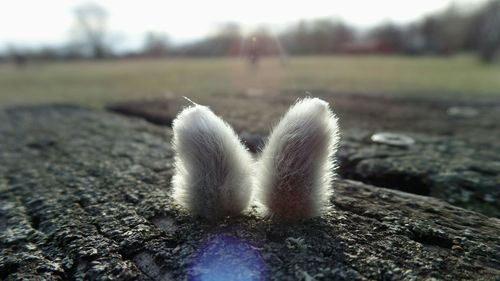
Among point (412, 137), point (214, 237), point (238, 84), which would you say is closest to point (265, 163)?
point (214, 237)

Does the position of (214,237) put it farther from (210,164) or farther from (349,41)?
(349,41)

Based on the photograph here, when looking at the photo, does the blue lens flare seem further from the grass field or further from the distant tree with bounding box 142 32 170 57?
the distant tree with bounding box 142 32 170 57

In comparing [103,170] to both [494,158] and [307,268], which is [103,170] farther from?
[494,158]

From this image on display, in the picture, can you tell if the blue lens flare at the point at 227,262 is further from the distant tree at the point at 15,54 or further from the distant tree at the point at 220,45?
the distant tree at the point at 15,54

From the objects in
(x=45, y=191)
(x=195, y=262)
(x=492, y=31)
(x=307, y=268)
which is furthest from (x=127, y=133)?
(x=492, y=31)

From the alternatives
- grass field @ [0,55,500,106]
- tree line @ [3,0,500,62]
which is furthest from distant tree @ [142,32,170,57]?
grass field @ [0,55,500,106]

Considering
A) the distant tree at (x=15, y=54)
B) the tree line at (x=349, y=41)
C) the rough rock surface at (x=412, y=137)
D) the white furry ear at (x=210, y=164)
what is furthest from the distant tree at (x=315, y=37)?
the white furry ear at (x=210, y=164)

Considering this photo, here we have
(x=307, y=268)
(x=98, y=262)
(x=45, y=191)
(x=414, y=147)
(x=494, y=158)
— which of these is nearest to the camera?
(x=307, y=268)

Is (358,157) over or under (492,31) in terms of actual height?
under
